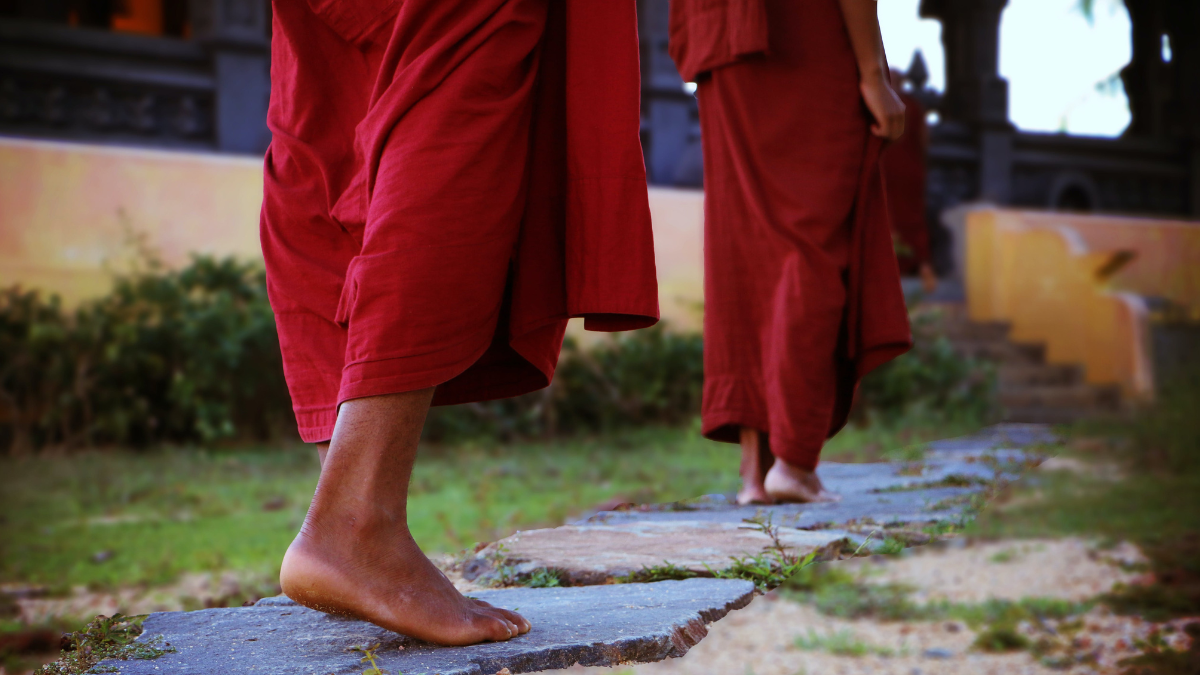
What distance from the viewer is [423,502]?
3891 mm

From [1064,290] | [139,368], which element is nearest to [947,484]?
[139,368]

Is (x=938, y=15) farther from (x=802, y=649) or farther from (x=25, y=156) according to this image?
(x=802, y=649)

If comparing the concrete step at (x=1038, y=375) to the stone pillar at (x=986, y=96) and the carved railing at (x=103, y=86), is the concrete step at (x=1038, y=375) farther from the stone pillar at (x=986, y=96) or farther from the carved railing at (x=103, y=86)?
the carved railing at (x=103, y=86)

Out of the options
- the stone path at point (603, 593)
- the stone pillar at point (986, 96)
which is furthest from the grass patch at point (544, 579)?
the stone pillar at point (986, 96)

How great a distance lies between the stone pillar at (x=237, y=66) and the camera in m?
6.16

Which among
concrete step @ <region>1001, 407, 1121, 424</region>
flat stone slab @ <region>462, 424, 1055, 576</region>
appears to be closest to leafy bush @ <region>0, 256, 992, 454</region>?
concrete step @ <region>1001, 407, 1121, 424</region>

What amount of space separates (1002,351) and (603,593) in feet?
21.9

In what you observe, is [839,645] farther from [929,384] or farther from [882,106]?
[929,384]

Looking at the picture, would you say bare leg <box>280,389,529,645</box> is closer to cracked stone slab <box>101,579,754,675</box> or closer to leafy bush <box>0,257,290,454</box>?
cracked stone slab <box>101,579,754,675</box>

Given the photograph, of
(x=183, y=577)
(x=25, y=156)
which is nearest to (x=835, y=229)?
(x=183, y=577)

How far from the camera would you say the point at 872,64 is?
254cm

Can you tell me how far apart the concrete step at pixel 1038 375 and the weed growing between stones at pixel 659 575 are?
19.8 ft

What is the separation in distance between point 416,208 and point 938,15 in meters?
9.05

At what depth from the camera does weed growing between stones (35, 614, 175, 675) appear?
121 centimetres
